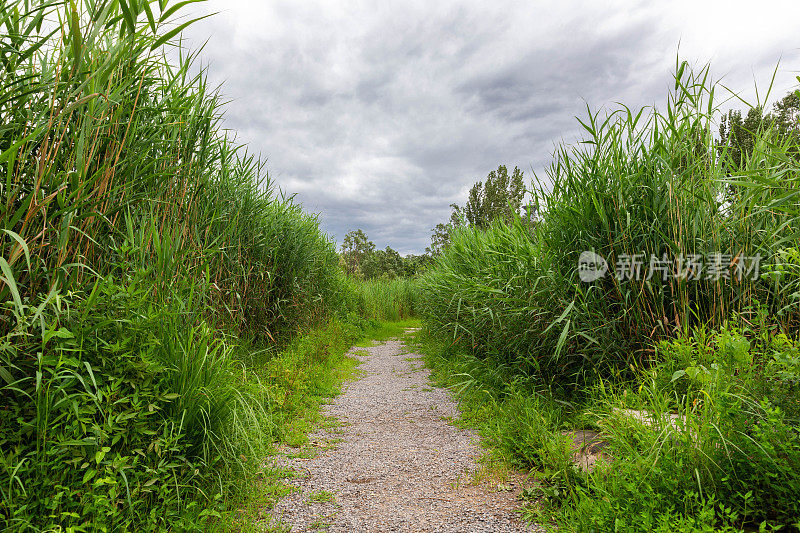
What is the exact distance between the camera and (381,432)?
400 centimetres

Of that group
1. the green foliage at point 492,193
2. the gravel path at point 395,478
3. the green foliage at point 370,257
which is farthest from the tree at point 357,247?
the gravel path at point 395,478

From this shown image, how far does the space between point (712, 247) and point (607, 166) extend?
1.00 m

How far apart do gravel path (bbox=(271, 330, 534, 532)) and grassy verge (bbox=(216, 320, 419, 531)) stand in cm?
13

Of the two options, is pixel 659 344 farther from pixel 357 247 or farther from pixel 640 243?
pixel 357 247

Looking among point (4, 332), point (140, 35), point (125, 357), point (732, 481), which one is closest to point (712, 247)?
point (732, 481)

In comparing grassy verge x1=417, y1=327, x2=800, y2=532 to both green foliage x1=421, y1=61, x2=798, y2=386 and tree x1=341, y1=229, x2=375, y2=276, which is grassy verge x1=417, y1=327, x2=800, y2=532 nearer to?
green foliage x1=421, y1=61, x2=798, y2=386

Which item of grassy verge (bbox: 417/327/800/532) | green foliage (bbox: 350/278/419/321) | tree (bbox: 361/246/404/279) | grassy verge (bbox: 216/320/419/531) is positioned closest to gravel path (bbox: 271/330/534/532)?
grassy verge (bbox: 216/320/419/531)

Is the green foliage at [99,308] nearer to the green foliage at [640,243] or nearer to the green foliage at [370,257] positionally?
the green foliage at [640,243]

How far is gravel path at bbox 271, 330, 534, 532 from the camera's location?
231cm

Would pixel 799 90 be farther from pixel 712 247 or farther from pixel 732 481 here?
pixel 732 481

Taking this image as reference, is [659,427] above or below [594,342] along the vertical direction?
below

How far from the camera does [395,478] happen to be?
2.93 m

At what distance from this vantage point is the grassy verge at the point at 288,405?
88.9 inches

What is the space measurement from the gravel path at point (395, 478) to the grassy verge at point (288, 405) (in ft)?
0.41
